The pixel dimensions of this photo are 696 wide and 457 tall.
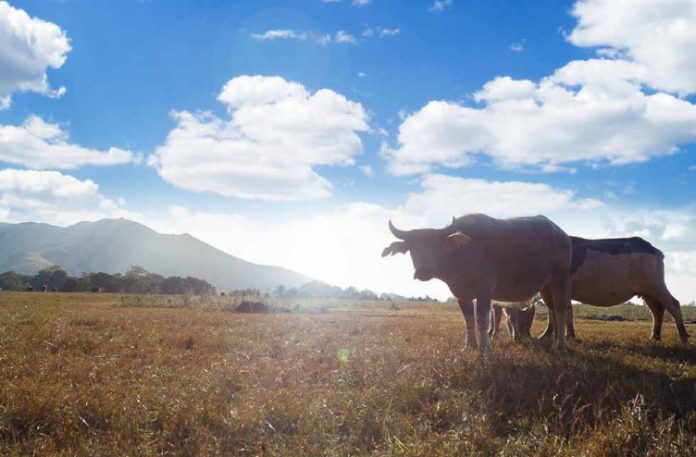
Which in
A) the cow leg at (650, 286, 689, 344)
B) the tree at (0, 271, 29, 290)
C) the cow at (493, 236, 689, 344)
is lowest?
the tree at (0, 271, 29, 290)

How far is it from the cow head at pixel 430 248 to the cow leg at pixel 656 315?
24.7ft

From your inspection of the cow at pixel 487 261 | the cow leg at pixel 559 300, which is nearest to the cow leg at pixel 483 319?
the cow at pixel 487 261

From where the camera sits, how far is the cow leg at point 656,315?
13.5 m

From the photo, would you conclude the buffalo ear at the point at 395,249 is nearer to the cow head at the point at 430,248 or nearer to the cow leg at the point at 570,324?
the cow head at the point at 430,248

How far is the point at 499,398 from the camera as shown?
232 inches

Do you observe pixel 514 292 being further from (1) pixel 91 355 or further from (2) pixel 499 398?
(1) pixel 91 355

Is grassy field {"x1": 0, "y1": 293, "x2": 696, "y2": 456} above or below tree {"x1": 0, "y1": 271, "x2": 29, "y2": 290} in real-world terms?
above

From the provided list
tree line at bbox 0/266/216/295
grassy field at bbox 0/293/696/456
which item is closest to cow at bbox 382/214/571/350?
grassy field at bbox 0/293/696/456

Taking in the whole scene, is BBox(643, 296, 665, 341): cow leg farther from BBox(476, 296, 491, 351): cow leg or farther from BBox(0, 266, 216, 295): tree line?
BBox(0, 266, 216, 295): tree line

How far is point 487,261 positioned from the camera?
9.99 m

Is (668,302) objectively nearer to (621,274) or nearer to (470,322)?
(621,274)

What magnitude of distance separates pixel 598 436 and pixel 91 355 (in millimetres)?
8220

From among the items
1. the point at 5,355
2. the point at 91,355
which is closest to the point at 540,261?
the point at 91,355

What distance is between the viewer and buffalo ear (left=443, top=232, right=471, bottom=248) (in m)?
9.16
